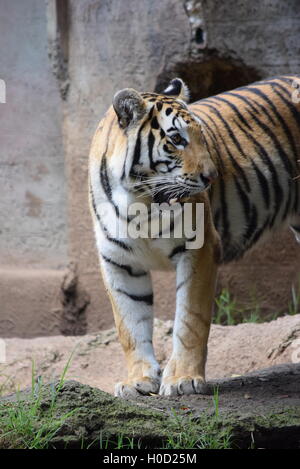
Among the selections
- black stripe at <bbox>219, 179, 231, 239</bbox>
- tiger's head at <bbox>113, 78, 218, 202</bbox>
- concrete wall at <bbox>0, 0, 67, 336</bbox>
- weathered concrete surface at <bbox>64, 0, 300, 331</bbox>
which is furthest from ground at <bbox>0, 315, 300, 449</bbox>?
concrete wall at <bbox>0, 0, 67, 336</bbox>

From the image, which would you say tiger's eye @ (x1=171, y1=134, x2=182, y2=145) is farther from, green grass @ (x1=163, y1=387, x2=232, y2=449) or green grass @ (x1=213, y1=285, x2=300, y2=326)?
green grass @ (x1=213, y1=285, x2=300, y2=326)

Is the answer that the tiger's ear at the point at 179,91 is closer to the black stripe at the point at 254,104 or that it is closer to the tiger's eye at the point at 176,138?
the tiger's eye at the point at 176,138

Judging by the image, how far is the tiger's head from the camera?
11.6ft

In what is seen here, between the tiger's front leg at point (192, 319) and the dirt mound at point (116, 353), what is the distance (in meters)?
1.22

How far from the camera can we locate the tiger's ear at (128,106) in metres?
3.60

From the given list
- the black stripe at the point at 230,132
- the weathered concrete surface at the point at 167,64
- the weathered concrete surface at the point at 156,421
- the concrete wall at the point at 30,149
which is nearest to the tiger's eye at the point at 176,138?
the black stripe at the point at 230,132

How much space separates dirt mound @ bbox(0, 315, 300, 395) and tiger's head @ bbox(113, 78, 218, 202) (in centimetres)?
166

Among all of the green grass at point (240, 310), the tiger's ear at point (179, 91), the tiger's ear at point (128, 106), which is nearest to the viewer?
the tiger's ear at point (128, 106)

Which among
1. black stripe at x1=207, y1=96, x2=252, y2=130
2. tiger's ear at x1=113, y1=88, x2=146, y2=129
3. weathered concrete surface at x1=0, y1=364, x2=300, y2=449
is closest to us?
weathered concrete surface at x1=0, y1=364, x2=300, y2=449

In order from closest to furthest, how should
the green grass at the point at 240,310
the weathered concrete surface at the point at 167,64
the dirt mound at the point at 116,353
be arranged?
the dirt mound at the point at 116,353
the weathered concrete surface at the point at 167,64
the green grass at the point at 240,310

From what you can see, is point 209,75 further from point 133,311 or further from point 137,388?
point 137,388

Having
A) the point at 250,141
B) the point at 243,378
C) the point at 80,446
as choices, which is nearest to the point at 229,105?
the point at 250,141

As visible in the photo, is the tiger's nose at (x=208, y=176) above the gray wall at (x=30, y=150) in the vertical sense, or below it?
above
